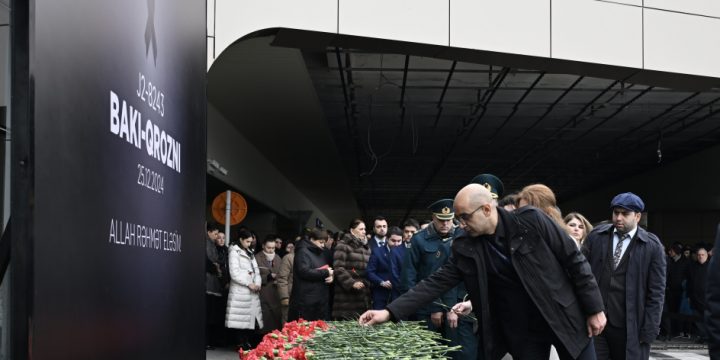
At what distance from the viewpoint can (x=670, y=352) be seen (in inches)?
635

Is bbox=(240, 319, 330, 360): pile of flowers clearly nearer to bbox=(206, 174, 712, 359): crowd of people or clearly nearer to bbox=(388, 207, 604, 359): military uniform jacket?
bbox=(206, 174, 712, 359): crowd of people

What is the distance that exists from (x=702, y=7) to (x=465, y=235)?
37.0 feet

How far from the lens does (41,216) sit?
2578 mm

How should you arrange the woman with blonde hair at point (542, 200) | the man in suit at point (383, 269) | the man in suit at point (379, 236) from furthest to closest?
the man in suit at point (379, 236)
the man in suit at point (383, 269)
the woman with blonde hair at point (542, 200)

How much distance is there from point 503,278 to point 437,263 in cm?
390

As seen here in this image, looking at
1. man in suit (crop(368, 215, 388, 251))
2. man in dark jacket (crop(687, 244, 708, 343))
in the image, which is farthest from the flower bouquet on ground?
man in dark jacket (crop(687, 244, 708, 343))

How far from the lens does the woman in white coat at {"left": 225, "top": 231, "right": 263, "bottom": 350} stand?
14.3m

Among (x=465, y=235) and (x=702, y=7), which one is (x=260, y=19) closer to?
(x=465, y=235)

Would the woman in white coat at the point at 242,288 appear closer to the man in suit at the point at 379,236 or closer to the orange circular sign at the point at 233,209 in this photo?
the man in suit at the point at 379,236

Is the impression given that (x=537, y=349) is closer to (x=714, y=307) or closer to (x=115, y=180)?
(x=714, y=307)

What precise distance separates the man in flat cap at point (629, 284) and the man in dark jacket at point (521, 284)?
6.65 ft

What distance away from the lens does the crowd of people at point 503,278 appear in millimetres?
5688

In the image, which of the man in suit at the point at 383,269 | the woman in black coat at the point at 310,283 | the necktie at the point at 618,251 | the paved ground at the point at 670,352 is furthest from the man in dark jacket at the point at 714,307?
the paved ground at the point at 670,352

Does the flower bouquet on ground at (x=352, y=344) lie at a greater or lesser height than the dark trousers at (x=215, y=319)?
greater
